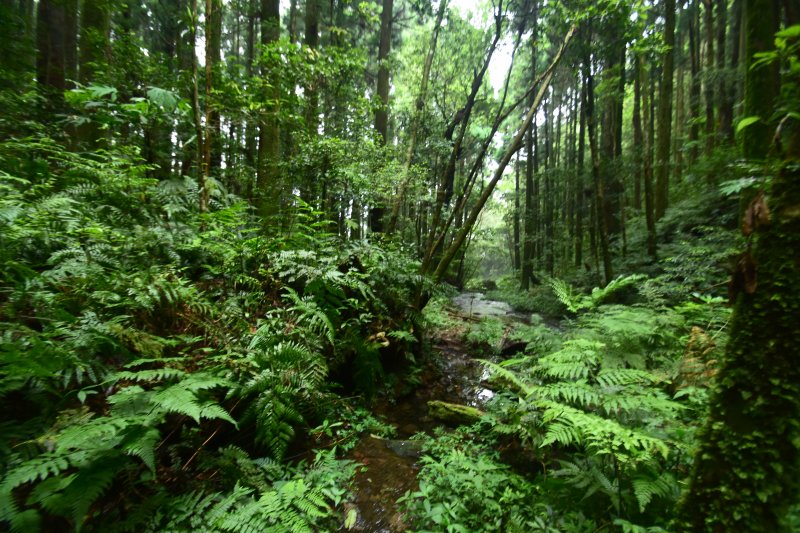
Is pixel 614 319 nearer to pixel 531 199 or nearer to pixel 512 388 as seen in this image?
pixel 512 388

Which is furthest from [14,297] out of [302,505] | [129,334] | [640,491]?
[640,491]

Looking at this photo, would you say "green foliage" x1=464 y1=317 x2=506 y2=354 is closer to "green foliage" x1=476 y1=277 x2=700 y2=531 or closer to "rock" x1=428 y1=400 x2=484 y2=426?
"rock" x1=428 y1=400 x2=484 y2=426

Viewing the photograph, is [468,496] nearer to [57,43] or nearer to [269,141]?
[269,141]

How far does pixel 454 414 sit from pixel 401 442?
37.6 inches

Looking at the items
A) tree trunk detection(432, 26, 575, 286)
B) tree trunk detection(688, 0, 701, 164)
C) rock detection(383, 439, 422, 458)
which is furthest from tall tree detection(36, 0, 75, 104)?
tree trunk detection(688, 0, 701, 164)

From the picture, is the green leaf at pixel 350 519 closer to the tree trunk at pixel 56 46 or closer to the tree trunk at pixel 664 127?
the tree trunk at pixel 56 46

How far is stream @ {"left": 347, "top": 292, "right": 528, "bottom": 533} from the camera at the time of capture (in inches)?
102

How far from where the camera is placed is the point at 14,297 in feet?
8.09

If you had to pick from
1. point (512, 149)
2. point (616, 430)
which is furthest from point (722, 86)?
point (616, 430)

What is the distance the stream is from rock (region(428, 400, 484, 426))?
0.11 m

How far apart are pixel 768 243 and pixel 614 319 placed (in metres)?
2.73

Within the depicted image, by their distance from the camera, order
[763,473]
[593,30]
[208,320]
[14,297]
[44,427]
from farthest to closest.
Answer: [593,30]
[208,320]
[14,297]
[44,427]
[763,473]

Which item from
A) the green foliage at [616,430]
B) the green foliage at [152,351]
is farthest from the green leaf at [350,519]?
the green foliage at [616,430]

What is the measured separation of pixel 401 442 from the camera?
3.62 m
